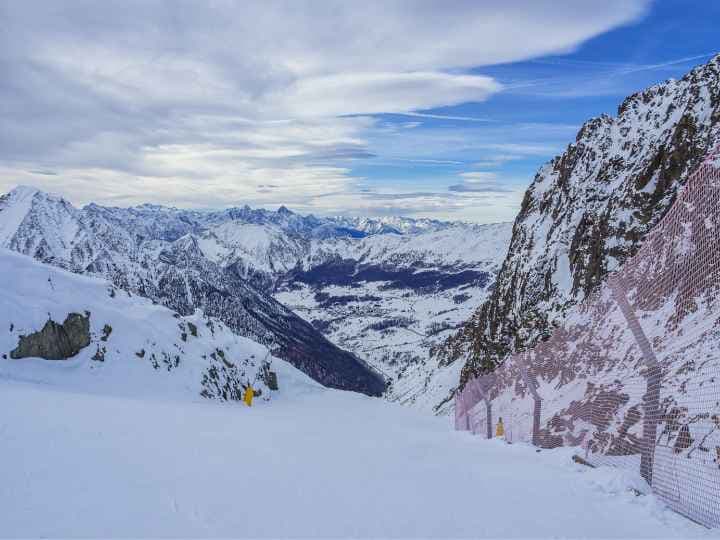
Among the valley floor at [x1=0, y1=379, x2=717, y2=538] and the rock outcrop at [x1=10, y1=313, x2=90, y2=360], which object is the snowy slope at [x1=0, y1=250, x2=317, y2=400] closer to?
the rock outcrop at [x1=10, y1=313, x2=90, y2=360]

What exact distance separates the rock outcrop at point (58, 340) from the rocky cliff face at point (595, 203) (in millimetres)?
33916

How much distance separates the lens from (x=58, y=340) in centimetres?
2634

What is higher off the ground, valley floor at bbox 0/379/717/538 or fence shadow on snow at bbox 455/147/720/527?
fence shadow on snow at bbox 455/147/720/527

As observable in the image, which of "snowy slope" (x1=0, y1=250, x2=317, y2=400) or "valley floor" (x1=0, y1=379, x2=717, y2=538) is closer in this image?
"valley floor" (x1=0, y1=379, x2=717, y2=538)

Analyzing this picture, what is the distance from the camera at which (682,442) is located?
23.2 ft

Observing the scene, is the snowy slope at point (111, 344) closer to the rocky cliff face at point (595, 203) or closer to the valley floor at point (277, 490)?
the valley floor at point (277, 490)

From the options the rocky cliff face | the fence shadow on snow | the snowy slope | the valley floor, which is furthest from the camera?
the rocky cliff face

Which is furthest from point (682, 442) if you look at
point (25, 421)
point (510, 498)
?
point (25, 421)

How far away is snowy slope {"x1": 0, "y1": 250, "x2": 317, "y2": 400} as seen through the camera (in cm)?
2500

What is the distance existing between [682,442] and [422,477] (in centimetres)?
385

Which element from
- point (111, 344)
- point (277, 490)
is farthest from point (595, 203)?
point (277, 490)

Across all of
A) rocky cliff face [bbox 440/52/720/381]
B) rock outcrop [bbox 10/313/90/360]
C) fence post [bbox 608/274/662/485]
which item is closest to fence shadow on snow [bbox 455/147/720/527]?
fence post [bbox 608/274/662/485]

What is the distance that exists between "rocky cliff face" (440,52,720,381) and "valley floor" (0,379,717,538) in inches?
1357

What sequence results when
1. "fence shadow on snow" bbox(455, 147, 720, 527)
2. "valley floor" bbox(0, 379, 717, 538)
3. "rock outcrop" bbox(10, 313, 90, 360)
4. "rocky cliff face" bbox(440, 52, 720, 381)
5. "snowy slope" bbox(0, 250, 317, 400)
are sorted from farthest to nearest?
"rocky cliff face" bbox(440, 52, 720, 381) < "snowy slope" bbox(0, 250, 317, 400) < "rock outcrop" bbox(10, 313, 90, 360) < "fence shadow on snow" bbox(455, 147, 720, 527) < "valley floor" bbox(0, 379, 717, 538)
